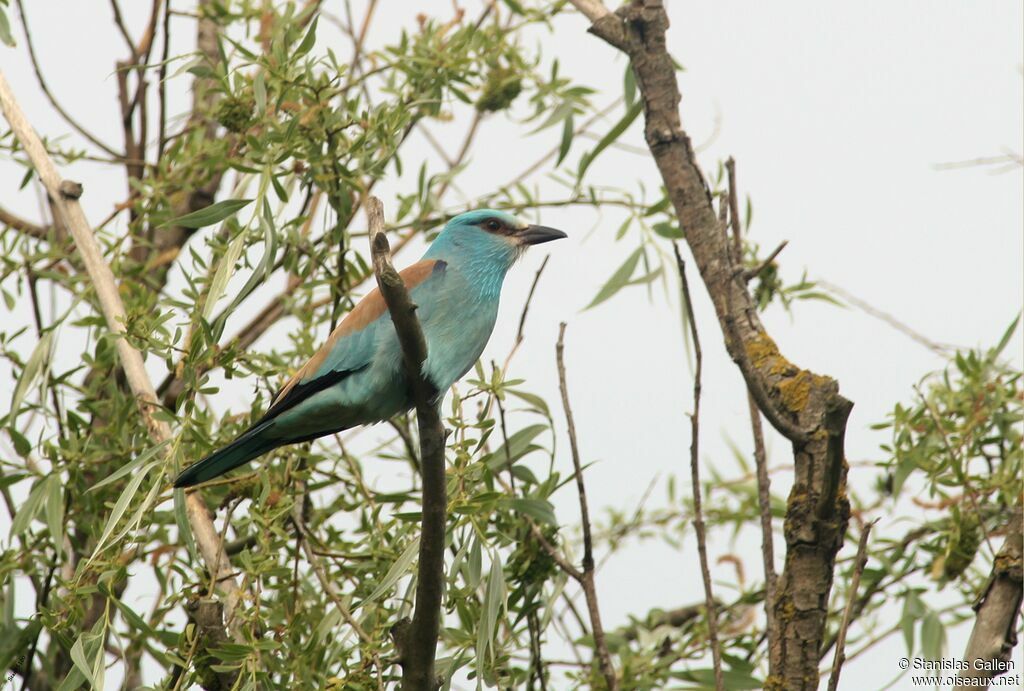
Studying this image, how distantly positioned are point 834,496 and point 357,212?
1776 mm

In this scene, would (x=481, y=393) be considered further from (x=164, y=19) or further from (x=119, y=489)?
(x=164, y=19)

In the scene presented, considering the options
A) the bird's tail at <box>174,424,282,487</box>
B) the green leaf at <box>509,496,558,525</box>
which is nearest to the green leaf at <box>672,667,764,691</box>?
the green leaf at <box>509,496,558,525</box>

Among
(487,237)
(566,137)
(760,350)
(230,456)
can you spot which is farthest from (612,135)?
(230,456)

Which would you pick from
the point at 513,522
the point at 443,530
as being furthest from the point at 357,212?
the point at 443,530

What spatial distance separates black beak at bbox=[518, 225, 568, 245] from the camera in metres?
3.99

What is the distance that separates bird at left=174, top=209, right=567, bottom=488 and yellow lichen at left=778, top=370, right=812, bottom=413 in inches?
34.6

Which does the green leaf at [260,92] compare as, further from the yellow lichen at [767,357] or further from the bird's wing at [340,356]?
the yellow lichen at [767,357]

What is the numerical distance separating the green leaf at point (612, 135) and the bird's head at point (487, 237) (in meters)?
0.26

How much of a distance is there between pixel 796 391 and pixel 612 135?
1.19m

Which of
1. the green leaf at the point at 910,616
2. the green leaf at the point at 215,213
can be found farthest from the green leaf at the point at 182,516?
the green leaf at the point at 910,616

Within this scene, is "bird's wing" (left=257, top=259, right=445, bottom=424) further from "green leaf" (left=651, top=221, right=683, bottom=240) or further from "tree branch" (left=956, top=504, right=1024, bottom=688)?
"tree branch" (left=956, top=504, right=1024, bottom=688)

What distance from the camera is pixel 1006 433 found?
11.7 ft

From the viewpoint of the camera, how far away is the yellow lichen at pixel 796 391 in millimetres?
3055

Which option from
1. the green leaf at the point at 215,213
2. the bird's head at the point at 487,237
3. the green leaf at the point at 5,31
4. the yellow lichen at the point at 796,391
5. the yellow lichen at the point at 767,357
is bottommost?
the yellow lichen at the point at 796,391
